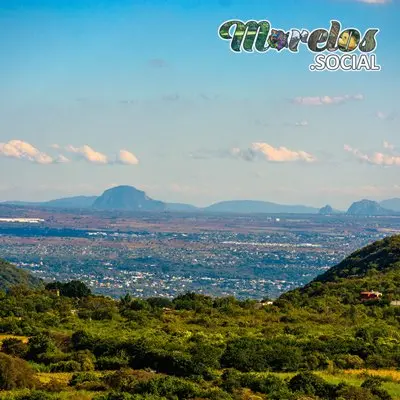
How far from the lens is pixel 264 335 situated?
38344 mm

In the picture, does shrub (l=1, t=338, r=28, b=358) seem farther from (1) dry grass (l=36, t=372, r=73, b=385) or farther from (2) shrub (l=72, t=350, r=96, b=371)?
(1) dry grass (l=36, t=372, r=73, b=385)

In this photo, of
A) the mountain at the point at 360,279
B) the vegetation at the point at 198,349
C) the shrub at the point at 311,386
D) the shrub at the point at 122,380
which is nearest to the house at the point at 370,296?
the mountain at the point at 360,279

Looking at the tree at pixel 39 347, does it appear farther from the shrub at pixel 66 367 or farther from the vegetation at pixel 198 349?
the shrub at pixel 66 367

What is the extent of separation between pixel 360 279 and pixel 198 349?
39.0 m

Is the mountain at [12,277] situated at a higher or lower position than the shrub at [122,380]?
lower

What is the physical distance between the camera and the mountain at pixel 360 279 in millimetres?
58312

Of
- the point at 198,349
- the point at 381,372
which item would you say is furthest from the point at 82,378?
the point at 381,372

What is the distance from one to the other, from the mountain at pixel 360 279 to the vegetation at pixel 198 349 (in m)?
1.22

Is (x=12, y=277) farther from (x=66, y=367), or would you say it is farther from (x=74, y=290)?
(x=66, y=367)

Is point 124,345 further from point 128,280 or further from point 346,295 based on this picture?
point 128,280

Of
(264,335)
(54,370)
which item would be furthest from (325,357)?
(54,370)

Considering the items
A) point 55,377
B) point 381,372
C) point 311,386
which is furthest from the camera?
point 381,372

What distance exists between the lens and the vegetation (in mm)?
24953

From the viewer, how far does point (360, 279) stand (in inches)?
2689
